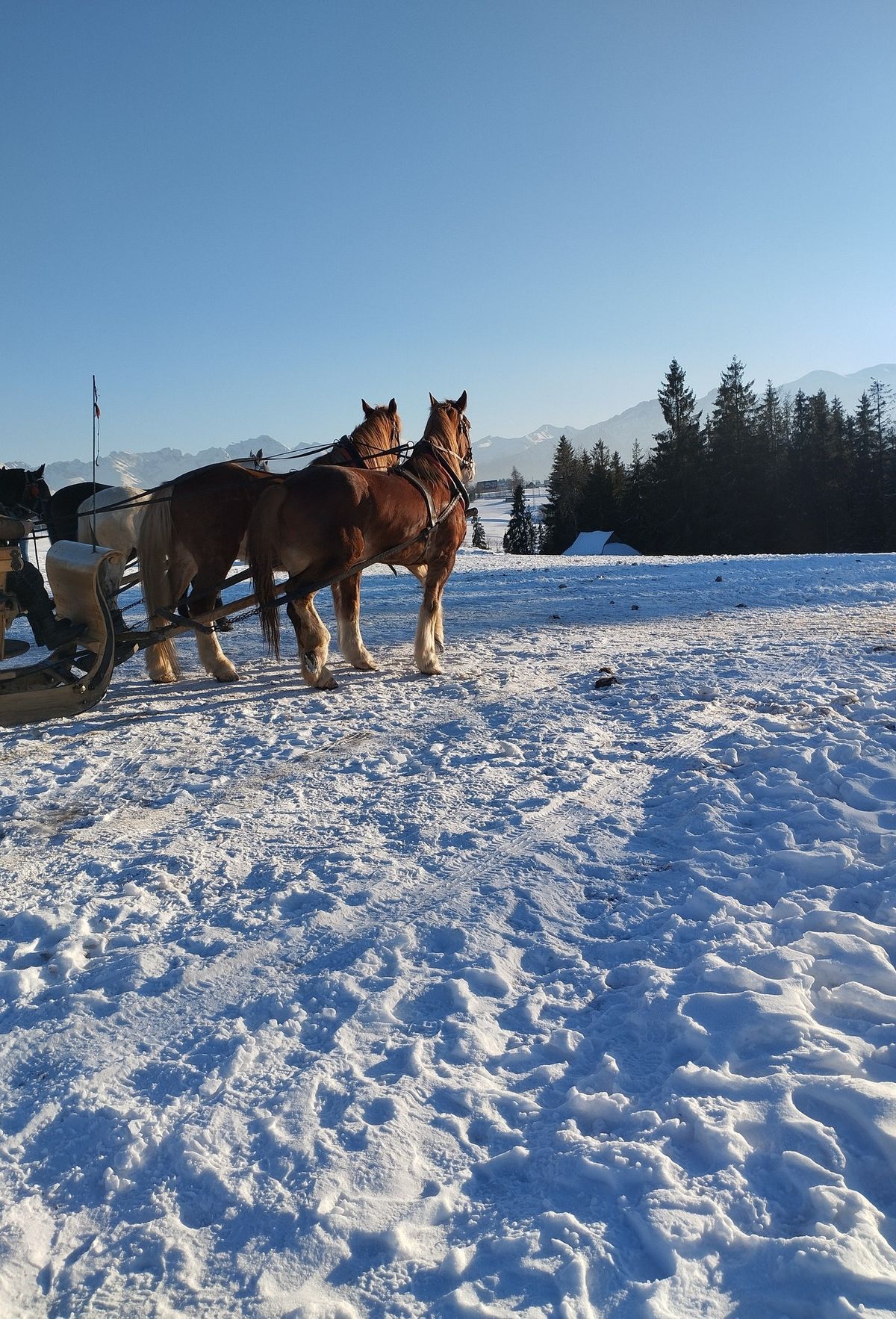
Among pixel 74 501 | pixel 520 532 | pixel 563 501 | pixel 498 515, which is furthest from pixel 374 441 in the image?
pixel 498 515

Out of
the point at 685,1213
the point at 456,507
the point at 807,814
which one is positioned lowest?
the point at 685,1213

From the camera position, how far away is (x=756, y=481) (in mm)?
48719

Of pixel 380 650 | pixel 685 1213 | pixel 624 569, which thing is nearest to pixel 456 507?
pixel 380 650

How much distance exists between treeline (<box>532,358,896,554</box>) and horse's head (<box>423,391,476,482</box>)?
41.6 m

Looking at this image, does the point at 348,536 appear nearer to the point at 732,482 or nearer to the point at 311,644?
the point at 311,644

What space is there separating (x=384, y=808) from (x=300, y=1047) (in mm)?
1808

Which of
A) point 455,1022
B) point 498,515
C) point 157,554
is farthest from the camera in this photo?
point 498,515

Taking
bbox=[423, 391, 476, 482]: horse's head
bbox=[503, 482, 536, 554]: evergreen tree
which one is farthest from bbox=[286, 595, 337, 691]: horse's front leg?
bbox=[503, 482, 536, 554]: evergreen tree

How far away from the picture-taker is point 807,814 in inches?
142

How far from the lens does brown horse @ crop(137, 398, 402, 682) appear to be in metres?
6.43

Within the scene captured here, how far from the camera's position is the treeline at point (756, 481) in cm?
4544

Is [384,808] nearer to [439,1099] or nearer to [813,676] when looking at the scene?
[439,1099]

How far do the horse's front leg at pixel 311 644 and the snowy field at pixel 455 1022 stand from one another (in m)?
1.42

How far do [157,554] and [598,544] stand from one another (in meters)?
46.4
